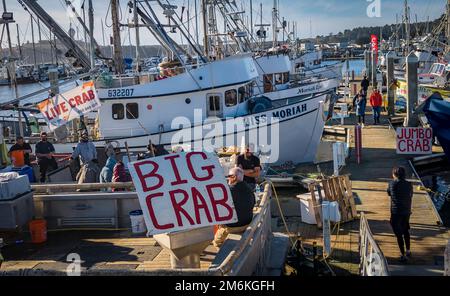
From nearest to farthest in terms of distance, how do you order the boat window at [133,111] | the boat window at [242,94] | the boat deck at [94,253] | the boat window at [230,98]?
1. the boat deck at [94,253]
2. the boat window at [133,111]
3. the boat window at [230,98]
4. the boat window at [242,94]

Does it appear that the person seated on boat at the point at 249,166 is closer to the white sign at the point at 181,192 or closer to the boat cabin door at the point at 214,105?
the white sign at the point at 181,192

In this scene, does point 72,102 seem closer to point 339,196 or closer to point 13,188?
point 13,188

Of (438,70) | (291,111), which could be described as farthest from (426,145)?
(438,70)

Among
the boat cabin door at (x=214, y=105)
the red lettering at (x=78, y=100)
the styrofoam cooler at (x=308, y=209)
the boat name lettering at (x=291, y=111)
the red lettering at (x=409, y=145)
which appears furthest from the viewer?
the boat cabin door at (x=214, y=105)

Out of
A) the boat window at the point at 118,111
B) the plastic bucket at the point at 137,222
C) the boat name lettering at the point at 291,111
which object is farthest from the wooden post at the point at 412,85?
the plastic bucket at the point at 137,222

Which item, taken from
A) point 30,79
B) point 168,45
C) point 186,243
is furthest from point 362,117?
point 30,79

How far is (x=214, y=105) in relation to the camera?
59.5ft

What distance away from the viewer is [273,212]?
40.4ft

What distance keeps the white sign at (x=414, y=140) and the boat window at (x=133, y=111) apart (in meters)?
8.34

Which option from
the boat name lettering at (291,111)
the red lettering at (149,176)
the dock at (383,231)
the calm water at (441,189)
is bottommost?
the calm water at (441,189)

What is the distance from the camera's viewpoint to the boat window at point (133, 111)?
1792 centimetres

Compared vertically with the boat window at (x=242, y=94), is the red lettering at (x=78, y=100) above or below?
above

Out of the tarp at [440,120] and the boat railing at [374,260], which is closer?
the boat railing at [374,260]
